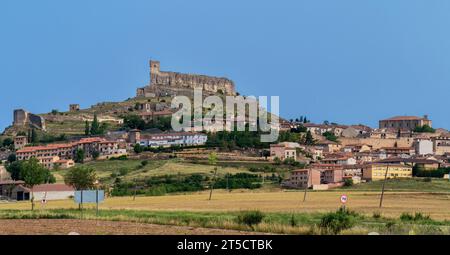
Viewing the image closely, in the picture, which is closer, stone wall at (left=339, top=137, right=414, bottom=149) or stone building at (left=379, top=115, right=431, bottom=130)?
stone wall at (left=339, top=137, right=414, bottom=149)

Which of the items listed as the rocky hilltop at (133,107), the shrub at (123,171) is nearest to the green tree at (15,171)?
the shrub at (123,171)

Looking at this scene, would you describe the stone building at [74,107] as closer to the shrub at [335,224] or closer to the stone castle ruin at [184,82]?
the stone castle ruin at [184,82]

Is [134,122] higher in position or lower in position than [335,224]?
higher

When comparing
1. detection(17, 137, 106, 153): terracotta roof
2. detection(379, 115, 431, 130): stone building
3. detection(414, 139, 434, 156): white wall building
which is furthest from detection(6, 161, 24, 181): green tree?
detection(379, 115, 431, 130): stone building

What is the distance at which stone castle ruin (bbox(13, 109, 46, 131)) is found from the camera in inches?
4919

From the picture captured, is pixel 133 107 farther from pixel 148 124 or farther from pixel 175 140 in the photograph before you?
pixel 175 140

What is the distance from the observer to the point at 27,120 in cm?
12912

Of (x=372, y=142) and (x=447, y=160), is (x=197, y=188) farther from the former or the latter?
(x=372, y=142)

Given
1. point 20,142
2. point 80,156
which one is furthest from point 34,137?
point 80,156

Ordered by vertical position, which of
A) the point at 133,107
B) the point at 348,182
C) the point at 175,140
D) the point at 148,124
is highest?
the point at 133,107

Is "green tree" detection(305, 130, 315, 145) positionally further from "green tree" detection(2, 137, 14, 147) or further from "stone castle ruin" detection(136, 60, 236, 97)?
"stone castle ruin" detection(136, 60, 236, 97)

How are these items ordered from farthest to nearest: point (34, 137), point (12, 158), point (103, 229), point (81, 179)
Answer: point (34, 137) → point (12, 158) → point (81, 179) → point (103, 229)

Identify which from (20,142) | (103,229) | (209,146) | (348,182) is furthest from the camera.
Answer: (20,142)

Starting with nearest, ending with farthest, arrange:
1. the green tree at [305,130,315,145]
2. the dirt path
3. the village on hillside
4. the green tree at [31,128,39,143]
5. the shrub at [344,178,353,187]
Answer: the dirt path, the shrub at [344,178,353,187], the village on hillside, the green tree at [305,130,315,145], the green tree at [31,128,39,143]
